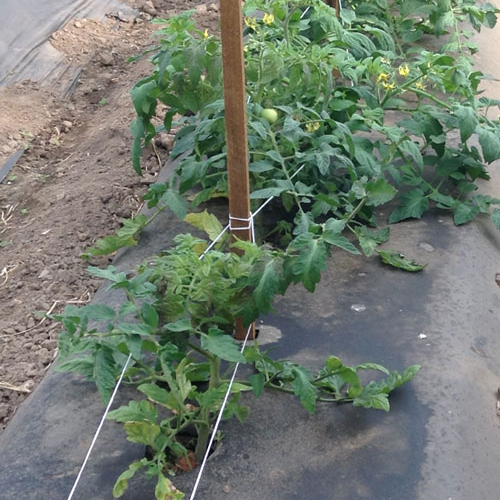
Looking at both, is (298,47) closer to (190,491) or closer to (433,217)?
(433,217)

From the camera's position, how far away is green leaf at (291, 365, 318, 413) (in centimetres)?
210

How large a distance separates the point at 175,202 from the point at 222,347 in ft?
3.38

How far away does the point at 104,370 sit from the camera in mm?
1959

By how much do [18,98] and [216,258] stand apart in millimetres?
3391

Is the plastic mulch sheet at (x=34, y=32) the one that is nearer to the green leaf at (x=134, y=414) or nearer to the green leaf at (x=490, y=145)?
the green leaf at (x=490, y=145)

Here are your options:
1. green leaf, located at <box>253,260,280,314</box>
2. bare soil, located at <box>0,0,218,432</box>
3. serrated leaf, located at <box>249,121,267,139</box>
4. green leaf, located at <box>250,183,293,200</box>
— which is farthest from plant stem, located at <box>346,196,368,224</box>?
bare soil, located at <box>0,0,218,432</box>

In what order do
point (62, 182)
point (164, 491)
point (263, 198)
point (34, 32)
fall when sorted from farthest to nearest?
point (34, 32)
point (62, 182)
point (263, 198)
point (164, 491)

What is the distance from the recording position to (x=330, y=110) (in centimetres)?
316

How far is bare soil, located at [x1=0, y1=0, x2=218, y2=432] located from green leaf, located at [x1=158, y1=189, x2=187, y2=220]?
530 mm

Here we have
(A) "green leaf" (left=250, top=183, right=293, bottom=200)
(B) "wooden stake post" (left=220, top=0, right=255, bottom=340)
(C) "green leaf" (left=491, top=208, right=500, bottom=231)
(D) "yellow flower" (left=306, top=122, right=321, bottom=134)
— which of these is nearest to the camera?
(B) "wooden stake post" (left=220, top=0, right=255, bottom=340)

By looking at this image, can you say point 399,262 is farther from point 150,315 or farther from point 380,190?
point 150,315

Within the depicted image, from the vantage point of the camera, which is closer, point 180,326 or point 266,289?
point 180,326

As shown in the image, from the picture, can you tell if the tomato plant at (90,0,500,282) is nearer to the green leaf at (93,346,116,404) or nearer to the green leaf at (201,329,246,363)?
the green leaf at (201,329,246,363)

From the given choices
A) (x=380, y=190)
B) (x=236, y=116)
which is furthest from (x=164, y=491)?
(x=380, y=190)
